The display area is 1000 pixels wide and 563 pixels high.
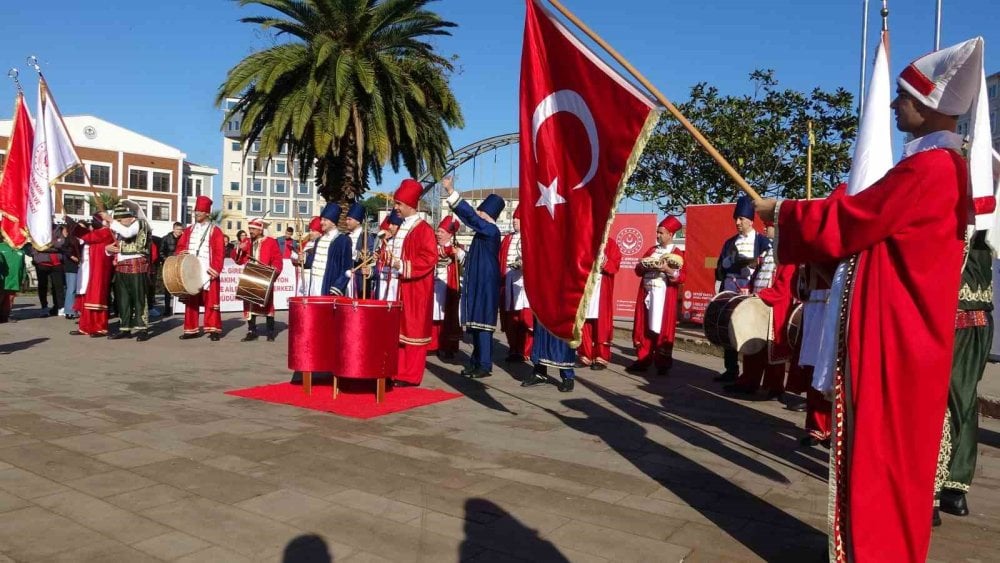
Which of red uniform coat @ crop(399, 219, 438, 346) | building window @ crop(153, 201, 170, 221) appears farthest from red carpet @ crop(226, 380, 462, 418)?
building window @ crop(153, 201, 170, 221)

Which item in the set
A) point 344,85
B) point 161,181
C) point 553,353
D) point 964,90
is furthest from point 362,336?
point 161,181

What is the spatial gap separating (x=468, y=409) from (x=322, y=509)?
123 inches

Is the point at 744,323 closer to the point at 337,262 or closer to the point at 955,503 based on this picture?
the point at 955,503

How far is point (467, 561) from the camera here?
11.5 ft

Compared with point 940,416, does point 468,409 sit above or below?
below

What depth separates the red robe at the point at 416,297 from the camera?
7.90 metres

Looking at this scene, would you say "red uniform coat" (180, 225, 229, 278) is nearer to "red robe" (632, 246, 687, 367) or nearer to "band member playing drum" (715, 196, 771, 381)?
"red robe" (632, 246, 687, 367)

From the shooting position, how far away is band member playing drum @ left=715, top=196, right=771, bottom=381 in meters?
8.90

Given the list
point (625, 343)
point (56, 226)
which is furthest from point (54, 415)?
point (56, 226)

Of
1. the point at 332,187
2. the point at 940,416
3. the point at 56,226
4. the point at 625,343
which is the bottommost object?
the point at 625,343

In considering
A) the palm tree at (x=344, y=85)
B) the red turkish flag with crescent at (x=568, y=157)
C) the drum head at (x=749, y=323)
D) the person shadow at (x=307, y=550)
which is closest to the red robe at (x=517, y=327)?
the drum head at (x=749, y=323)

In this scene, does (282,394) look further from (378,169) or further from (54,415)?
(378,169)

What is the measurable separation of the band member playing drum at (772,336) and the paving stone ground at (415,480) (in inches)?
19.2

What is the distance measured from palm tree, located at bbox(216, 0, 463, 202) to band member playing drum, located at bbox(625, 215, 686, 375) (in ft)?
38.1
